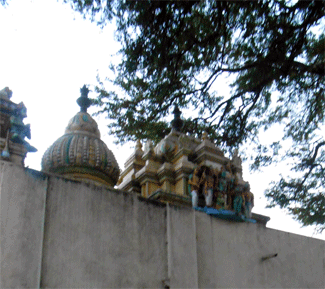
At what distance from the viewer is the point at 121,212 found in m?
7.84

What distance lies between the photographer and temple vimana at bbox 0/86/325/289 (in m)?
6.86

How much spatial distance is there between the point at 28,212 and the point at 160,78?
14.2 feet

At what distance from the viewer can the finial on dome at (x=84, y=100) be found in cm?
1157

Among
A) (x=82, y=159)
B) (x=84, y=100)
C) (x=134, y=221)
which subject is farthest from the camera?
(x=84, y=100)

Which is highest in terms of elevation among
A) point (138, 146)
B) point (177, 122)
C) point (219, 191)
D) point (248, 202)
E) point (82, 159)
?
point (177, 122)

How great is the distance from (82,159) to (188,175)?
2.23m

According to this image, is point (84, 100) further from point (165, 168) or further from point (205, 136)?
point (205, 136)

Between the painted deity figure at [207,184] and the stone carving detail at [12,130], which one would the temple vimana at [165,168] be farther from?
the stone carving detail at [12,130]

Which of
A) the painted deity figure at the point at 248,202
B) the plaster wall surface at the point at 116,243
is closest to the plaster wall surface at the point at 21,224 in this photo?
the plaster wall surface at the point at 116,243

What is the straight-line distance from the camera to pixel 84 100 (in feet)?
38.0

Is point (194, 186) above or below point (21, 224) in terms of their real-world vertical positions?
above

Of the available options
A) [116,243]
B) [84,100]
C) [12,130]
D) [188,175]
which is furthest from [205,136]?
[12,130]

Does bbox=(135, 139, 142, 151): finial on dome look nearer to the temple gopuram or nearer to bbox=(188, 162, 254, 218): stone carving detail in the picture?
the temple gopuram

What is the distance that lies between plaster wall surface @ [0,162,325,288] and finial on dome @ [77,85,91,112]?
4.10 m
